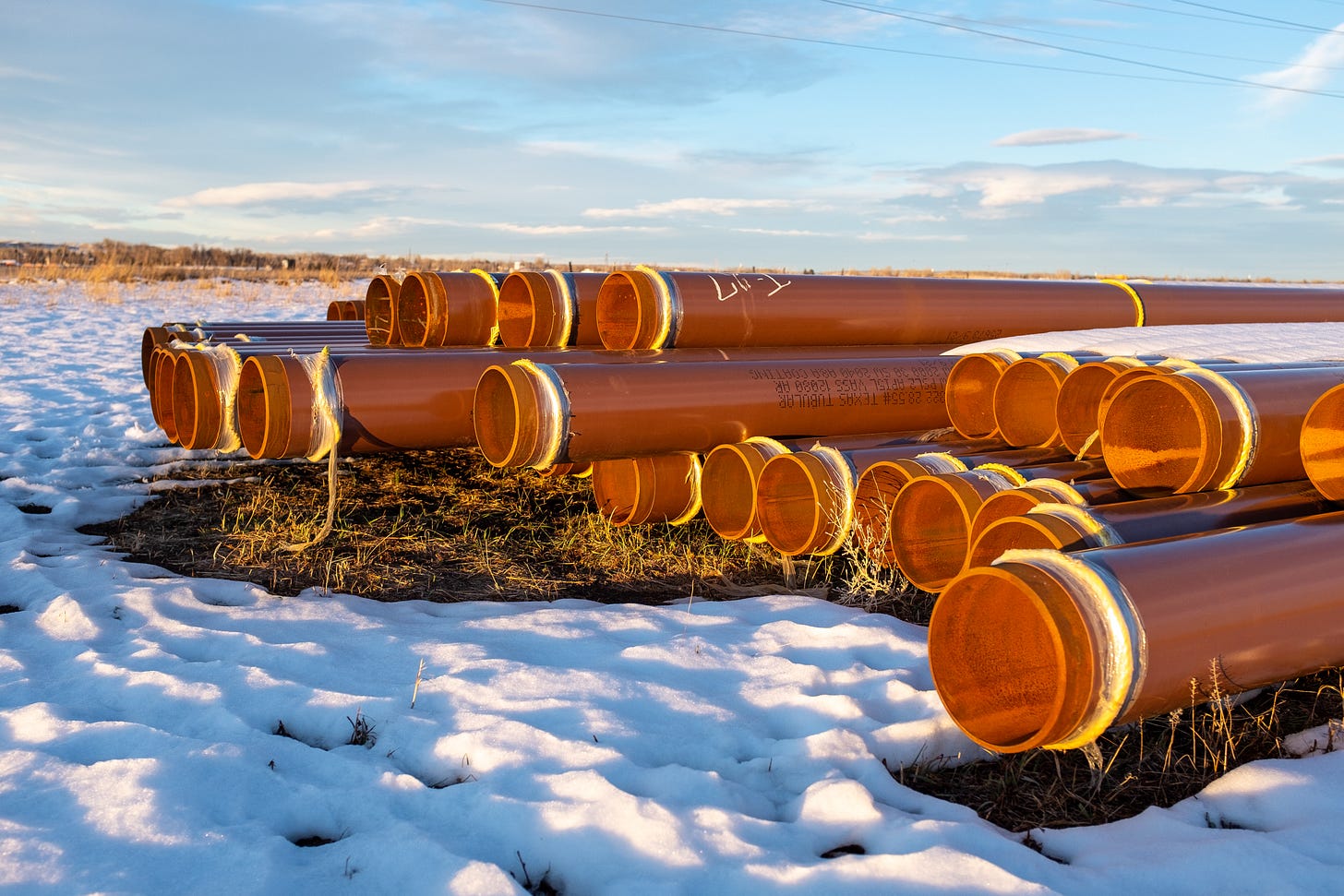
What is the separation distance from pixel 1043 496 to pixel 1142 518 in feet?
1.12

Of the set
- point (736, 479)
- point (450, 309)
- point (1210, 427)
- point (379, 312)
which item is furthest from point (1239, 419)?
point (379, 312)

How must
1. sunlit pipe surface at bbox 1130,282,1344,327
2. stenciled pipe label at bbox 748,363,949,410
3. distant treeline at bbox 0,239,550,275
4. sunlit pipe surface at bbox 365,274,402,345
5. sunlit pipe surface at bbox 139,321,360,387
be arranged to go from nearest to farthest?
1. stenciled pipe label at bbox 748,363,949,410
2. sunlit pipe surface at bbox 365,274,402,345
3. sunlit pipe surface at bbox 139,321,360,387
4. sunlit pipe surface at bbox 1130,282,1344,327
5. distant treeline at bbox 0,239,550,275

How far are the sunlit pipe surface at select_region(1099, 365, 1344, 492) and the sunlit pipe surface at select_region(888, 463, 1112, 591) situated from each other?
30 centimetres

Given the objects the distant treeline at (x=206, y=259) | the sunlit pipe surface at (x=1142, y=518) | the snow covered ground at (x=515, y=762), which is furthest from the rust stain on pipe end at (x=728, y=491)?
the distant treeline at (x=206, y=259)

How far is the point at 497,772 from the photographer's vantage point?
2.36 meters

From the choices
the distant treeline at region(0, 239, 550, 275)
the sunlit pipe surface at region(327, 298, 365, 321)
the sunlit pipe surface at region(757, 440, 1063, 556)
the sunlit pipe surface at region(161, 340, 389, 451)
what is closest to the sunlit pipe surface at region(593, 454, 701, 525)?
the sunlit pipe surface at region(757, 440, 1063, 556)

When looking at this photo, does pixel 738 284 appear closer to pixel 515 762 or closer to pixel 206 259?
pixel 515 762

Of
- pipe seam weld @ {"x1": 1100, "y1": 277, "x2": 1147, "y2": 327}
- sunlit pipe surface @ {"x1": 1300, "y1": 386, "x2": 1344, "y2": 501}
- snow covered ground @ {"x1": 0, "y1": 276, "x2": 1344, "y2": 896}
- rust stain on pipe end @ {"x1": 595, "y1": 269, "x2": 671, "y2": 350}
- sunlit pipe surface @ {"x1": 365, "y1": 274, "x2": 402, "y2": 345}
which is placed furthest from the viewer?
pipe seam weld @ {"x1": 1100, "y1": 277, "x2": 1147, "y2": 327}

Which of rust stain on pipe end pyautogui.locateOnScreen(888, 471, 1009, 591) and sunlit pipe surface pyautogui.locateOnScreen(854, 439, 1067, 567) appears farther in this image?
sunlit pipe surface pyautogui.locateOnScreen(854, 439, 1067, 567)

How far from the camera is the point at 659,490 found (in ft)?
15.0

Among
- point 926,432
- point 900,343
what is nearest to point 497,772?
point 926,432

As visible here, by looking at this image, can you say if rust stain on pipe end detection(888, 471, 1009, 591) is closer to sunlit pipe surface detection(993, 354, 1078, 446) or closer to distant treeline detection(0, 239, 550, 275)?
sunlit pipe surface detection(993, 354, 1078, 446)

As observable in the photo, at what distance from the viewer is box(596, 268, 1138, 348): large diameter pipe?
15.9 feet

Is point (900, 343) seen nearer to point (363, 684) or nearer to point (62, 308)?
point (363, 684)
